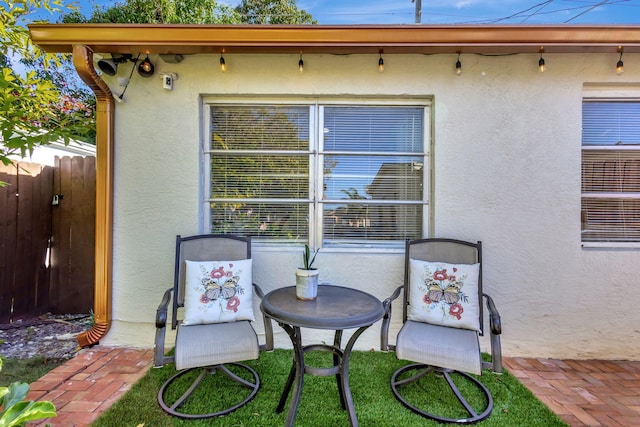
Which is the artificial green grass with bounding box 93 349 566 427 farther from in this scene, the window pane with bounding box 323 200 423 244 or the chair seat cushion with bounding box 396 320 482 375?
the window pane with bounding box 323 200 423 244

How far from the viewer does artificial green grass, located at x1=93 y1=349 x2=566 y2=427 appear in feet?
6.50

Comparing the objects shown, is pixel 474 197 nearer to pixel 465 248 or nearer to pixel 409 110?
pixel 465 248

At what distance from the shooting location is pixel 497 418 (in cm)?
206

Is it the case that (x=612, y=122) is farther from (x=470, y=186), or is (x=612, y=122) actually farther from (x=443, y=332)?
(x=443, y=332)

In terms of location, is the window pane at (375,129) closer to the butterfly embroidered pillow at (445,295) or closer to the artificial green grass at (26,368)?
the butterfly embroidered pillow at (445,295)

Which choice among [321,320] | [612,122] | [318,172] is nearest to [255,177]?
Result: [318,172]

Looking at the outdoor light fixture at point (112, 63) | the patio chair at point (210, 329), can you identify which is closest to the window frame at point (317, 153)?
the patio chair at point (210, 329)

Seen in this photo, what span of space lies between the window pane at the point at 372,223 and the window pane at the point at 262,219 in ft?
1.00

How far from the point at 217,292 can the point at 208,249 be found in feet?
1.45

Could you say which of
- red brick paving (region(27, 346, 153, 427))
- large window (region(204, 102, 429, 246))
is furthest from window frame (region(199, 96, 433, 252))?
red brick paving (region(27, 346, 153, 427))

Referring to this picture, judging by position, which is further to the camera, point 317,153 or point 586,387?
point 317,153

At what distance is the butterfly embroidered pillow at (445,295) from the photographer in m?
2.45

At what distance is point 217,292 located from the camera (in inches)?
99.0

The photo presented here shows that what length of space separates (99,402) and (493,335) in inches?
111
